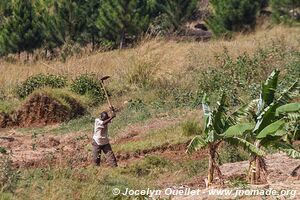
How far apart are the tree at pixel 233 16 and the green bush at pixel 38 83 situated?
351 inches

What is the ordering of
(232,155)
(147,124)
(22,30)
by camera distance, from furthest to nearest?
(22,30) → (147,124) → (232,155)

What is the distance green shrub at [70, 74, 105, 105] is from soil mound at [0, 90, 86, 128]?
1335 mm

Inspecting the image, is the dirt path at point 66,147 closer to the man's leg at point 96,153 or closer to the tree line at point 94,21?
the man's leg at point 96,153

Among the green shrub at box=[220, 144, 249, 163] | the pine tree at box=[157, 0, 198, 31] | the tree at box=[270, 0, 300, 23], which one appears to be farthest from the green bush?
the tree at box=[270, 0, 300, 23]

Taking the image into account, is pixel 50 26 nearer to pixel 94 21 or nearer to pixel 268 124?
pixel 94 21

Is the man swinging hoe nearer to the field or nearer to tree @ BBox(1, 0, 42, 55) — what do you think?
the field

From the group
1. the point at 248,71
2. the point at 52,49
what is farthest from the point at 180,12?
the point at 248,71

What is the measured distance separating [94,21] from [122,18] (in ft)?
7.39

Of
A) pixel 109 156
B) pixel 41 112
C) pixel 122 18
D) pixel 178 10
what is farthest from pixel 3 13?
pixel 109 156

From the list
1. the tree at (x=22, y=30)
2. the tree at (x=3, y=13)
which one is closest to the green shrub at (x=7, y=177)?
the tree at (x=22, y=30)

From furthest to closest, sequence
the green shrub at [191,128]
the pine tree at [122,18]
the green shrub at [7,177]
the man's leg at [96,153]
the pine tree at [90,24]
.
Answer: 1. the pine tree at [90,24]
2. the pine tree at [122,18]
3. the green shrub at [191,128]
4. the man's leg at [96,153]
5. the green shrub at [7,177]

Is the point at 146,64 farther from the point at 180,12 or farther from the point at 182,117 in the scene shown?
the point at 180,12

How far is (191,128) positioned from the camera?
11711 mm

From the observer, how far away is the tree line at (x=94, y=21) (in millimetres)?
25016
